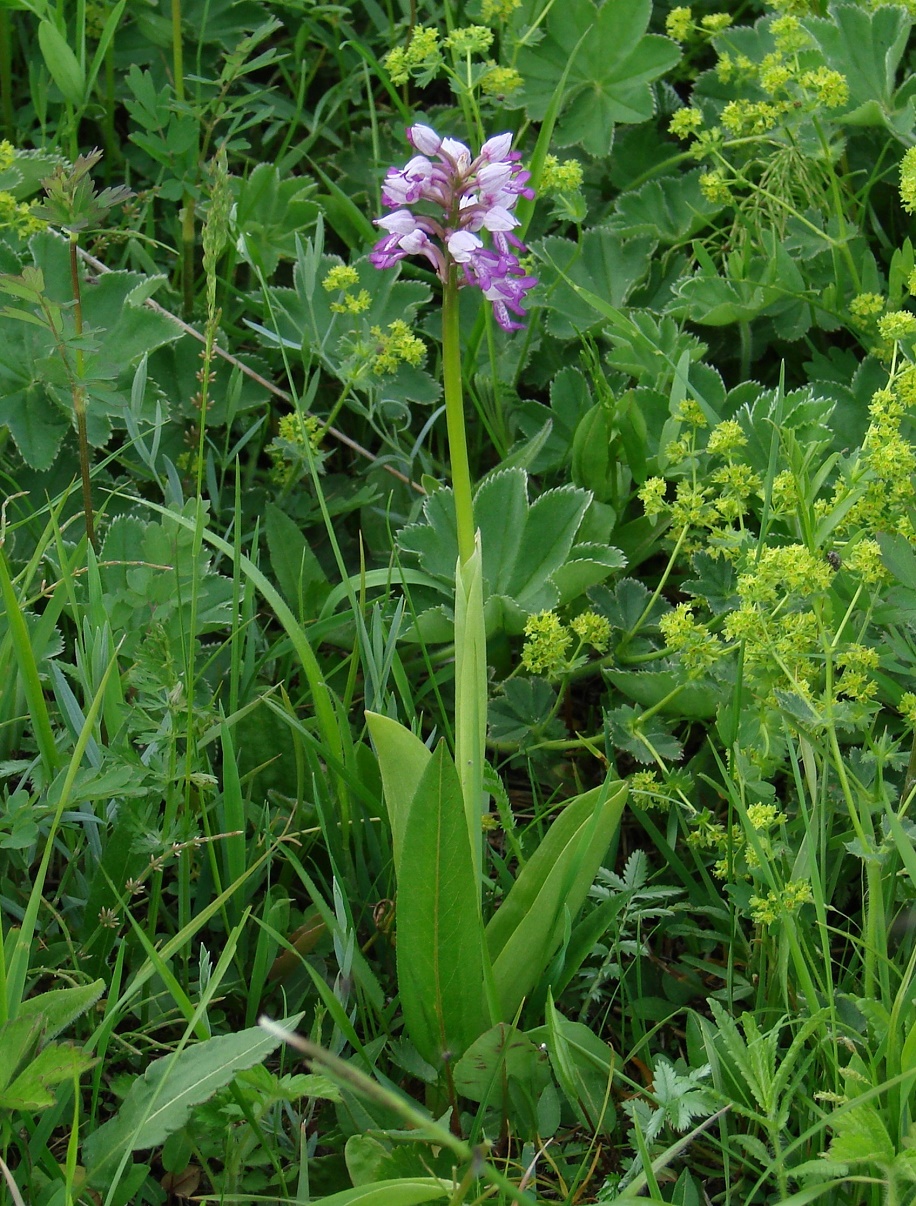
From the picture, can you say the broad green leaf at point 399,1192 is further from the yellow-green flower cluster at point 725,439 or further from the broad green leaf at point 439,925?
the yellow-green flower cluster at point 725,439

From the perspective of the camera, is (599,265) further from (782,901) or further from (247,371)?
(782,901)

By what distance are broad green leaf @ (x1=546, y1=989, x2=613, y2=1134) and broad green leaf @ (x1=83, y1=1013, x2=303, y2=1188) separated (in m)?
0.30

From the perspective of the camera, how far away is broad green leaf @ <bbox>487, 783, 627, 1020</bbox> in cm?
145

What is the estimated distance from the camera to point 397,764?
150 centimetres

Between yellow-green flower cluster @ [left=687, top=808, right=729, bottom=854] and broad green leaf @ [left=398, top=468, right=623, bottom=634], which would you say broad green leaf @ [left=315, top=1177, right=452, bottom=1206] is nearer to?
yellow-green flower cluster @ [left=687, top=808, right=729, bottom=854]

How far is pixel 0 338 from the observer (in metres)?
2.15

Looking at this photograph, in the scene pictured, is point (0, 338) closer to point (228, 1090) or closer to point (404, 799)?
point (404, 799)

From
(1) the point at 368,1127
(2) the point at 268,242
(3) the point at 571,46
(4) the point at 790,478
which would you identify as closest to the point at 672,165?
(3) the point at 571,46

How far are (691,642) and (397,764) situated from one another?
440mm

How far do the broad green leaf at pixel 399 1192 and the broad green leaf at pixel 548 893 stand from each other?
1.02 feet

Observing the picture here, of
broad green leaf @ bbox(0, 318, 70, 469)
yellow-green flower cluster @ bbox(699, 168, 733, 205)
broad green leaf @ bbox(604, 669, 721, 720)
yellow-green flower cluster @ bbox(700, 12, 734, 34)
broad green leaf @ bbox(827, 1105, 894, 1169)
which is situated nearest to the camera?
broad green leaf @ bbox(827, 1105, 894, 1169)

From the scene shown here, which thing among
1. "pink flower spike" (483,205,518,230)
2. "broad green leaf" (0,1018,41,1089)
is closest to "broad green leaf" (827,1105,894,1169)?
"broad green leaf" (0,1018,41,1089)

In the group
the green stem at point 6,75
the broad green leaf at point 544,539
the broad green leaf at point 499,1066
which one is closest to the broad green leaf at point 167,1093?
the broad green leaf at point 499,1066

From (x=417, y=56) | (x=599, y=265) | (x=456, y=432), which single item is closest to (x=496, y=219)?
(x=456, y=432)
